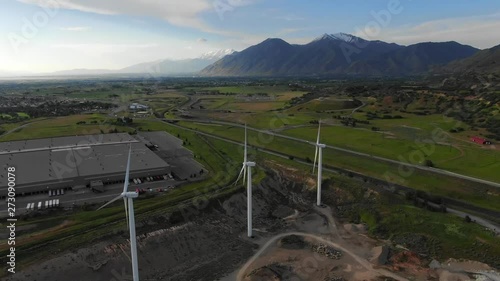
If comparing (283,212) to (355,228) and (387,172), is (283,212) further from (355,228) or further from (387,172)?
(387,172)

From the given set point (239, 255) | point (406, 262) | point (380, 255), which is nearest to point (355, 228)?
point (380, 255)

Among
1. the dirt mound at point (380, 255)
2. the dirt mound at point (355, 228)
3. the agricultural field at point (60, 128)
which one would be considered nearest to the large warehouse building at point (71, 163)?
the agricultural field at point (60, 128)

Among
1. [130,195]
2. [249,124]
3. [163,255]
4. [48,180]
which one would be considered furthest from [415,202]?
[249,124]

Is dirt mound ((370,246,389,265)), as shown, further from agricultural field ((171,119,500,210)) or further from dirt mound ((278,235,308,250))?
agricultural field ((171,119,500,210))

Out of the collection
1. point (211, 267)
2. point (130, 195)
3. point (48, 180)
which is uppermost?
point (130, 195)

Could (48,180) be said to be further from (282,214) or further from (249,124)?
(249,124)

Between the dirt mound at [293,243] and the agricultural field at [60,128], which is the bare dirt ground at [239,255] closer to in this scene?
the dirt mound at [293,243]
